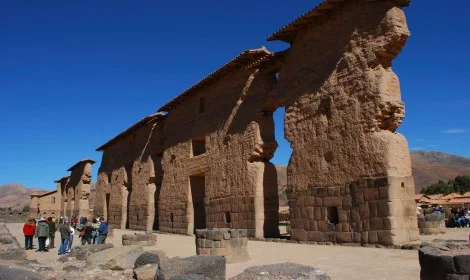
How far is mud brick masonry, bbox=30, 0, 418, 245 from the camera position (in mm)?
11180

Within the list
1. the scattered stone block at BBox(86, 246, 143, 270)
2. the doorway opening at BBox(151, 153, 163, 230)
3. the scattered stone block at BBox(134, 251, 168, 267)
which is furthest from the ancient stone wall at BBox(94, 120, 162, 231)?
the scattered stone block at BBox(134, 251, 168, 267)

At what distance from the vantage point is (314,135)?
13117mm

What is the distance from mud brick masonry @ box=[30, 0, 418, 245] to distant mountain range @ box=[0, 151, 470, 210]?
3209 centimetres

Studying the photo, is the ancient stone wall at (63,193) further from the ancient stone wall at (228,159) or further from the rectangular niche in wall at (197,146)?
the rectangular niche in wall at (197,146)

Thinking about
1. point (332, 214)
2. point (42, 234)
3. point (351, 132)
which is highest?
point (351, 132)

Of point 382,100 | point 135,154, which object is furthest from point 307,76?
point 135,154

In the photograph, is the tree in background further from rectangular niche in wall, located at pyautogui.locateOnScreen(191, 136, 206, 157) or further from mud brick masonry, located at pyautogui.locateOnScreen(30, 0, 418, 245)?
mud brick masonry, located at pyautogui.locateOnScreen(30, 0, 418, 245)

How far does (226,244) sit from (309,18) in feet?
25.8

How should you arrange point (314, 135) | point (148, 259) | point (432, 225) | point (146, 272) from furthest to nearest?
point (432, 225) → point (314, 135) → point (148, 259) → point (146, 272)

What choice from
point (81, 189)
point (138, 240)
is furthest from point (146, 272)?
point (81, 189)

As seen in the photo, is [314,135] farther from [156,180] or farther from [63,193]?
[63,193]

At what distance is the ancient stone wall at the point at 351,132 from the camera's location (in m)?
11.0

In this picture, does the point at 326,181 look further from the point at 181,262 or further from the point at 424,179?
the point at 424,179

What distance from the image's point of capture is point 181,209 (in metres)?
20.8
